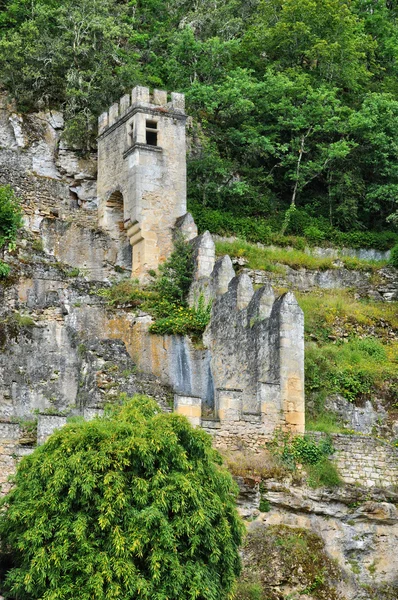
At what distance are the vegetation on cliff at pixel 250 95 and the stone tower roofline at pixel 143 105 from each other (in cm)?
185

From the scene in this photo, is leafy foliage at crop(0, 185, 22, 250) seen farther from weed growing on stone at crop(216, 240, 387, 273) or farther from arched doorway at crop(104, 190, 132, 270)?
weed growing on stone at crop(216, 240, 387, 273)

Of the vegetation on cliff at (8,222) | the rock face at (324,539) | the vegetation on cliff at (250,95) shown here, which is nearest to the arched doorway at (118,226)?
the vegetation on cliff at (8,222)

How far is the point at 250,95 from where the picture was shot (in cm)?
4156

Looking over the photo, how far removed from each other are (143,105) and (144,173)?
2156 mm

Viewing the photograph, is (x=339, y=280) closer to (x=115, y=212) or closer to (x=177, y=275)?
(x=177, y=275)

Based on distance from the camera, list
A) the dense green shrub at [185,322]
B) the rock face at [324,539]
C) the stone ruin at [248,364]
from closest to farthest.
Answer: the rock face at [324,539], the stone ruin at [248,364], the dense green shrub at [185,322]

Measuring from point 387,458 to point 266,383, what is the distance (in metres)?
3.15

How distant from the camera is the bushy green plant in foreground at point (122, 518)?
20.2 meters

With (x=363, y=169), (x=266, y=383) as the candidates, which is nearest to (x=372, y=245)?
(x=363, y=169)

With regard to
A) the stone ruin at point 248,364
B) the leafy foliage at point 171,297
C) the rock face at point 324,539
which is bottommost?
the rock face at point 324,539

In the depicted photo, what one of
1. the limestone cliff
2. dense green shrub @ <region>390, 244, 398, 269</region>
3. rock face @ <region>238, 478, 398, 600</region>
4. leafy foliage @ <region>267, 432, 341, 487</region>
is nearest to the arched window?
the limestone cliff

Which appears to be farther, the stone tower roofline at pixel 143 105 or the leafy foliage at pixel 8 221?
the stone tower roofline at pixel 143 105

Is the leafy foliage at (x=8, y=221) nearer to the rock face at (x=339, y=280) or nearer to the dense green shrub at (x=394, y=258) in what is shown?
the rock face at (x=339, y=280)

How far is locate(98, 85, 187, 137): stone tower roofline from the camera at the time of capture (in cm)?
3647
